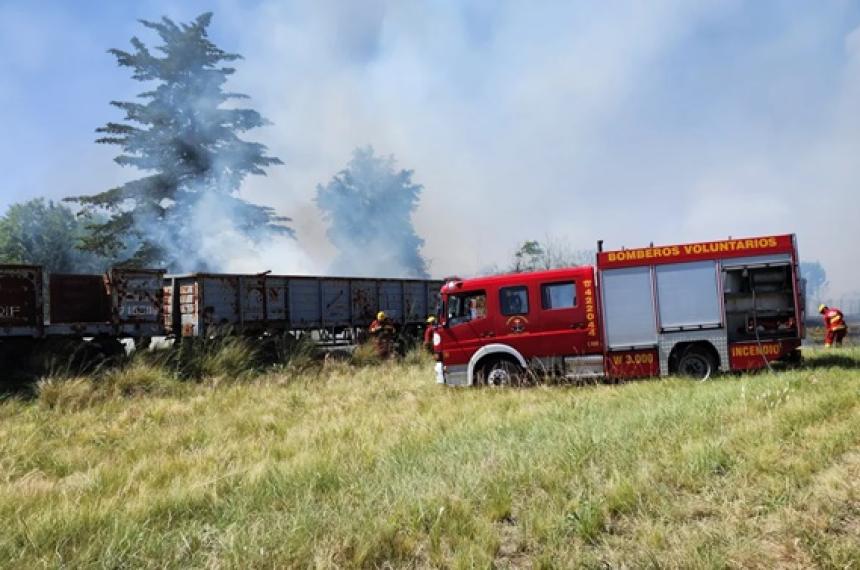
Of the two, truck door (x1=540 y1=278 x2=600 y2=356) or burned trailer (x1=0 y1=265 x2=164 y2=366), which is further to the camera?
burned trailer (x1=0 y1=265 x2=164 y2=366)

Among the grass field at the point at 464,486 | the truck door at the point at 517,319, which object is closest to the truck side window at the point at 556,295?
the truck door at the point at 517,319

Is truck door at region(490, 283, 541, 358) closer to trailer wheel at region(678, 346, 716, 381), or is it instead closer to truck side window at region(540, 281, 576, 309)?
truck side window at region(540, 281, 576, 309)

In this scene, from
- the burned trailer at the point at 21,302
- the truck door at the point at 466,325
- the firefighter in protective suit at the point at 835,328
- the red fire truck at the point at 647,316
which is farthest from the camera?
the firefighter in protective suit at the point at 835,328

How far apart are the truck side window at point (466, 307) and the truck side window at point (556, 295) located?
1.07 meters

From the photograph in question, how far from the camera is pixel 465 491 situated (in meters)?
4.29

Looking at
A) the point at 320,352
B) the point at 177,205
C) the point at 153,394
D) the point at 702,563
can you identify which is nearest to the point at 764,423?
the point at 702,563

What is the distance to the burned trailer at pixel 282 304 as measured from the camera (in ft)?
52.0

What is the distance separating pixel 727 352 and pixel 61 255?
43953mm

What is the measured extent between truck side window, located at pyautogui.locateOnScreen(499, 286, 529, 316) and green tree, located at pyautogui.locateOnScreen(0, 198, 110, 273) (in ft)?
116

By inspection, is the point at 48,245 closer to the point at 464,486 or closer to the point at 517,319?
the point at 517,319

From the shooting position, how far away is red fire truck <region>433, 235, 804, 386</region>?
10.1m

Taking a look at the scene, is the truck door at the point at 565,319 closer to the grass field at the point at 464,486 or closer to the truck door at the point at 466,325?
the truck door at the point at 466,325

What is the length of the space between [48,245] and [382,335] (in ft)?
117

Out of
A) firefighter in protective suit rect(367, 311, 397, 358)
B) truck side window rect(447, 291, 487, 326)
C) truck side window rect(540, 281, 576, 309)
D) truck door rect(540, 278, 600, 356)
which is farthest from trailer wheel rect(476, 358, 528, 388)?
firefighter in protective suit rect(367, 311, 397, 358)
